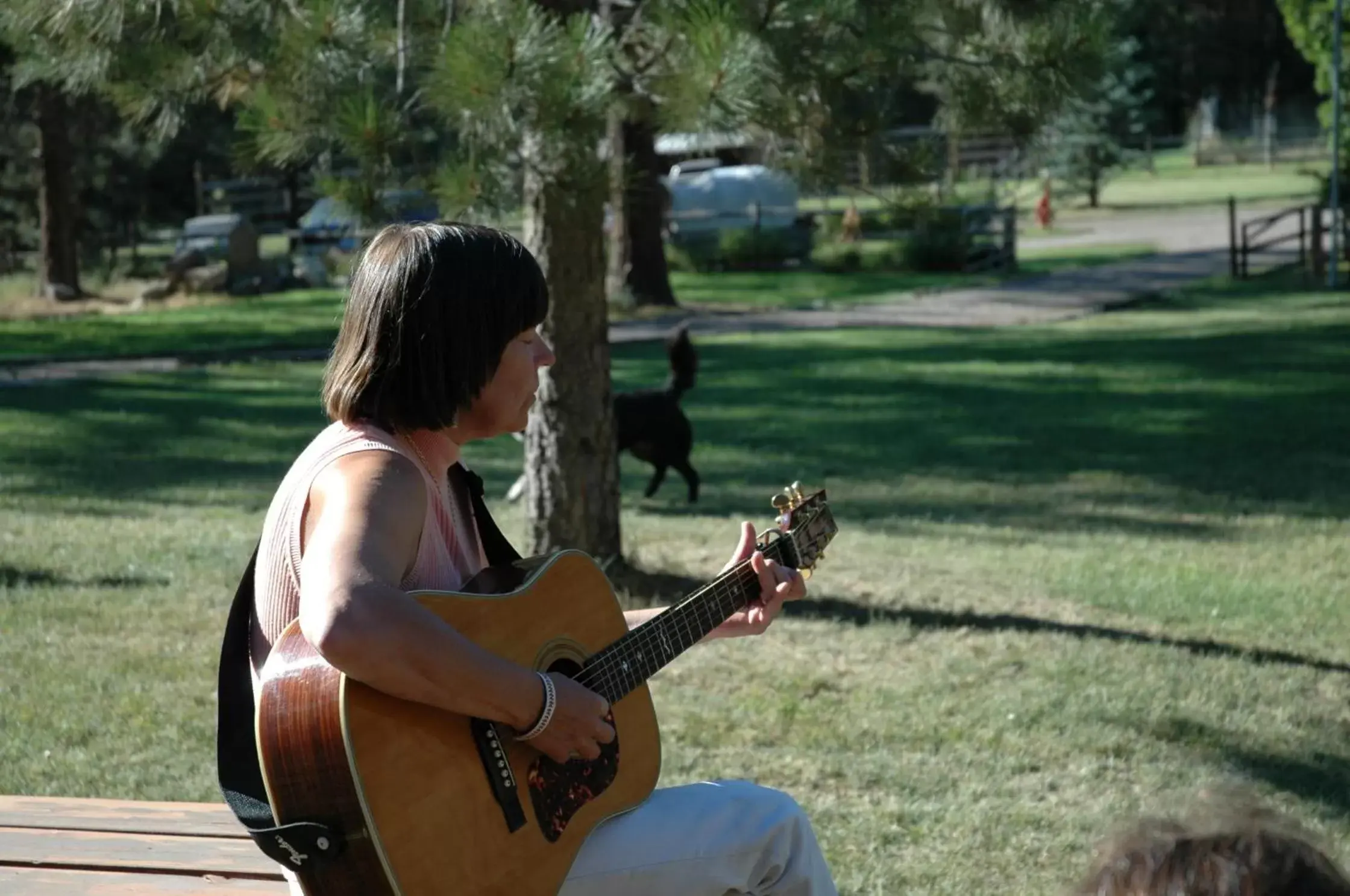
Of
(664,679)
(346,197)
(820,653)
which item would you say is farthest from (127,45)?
(820,653)

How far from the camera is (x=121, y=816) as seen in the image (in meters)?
3.55

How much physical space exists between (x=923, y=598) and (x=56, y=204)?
20310 mm

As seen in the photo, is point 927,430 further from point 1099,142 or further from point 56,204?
point 1099,142

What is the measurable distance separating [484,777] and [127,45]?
13.5ft

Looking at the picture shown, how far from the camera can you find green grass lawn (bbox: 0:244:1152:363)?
1827 cm

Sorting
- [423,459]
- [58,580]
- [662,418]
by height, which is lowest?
[58,580]

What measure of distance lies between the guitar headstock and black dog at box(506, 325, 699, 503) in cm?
561

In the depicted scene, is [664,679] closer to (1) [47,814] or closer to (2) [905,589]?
(2) [905,589]

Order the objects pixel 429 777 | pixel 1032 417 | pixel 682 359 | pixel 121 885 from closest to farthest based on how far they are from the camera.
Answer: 1. pixel 429 777
2. pixel 121 885
3. pixel 682 359
4. pixel 1032 417

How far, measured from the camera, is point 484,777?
241 centimetres

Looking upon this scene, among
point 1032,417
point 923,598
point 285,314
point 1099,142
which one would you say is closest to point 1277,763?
point 923,598

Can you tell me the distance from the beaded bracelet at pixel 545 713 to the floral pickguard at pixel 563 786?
7 centimetres

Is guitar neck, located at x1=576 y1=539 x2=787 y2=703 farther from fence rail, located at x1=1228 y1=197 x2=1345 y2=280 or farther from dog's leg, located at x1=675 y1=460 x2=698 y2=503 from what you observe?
fence rail, located at x1=1228 y1=197 x2=1345 y2=280

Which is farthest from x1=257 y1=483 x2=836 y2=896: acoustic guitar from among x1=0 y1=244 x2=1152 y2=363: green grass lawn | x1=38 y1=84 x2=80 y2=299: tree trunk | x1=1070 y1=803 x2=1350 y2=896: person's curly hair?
x1=38 y1=84 x2=80 y2=299: tree trunk
